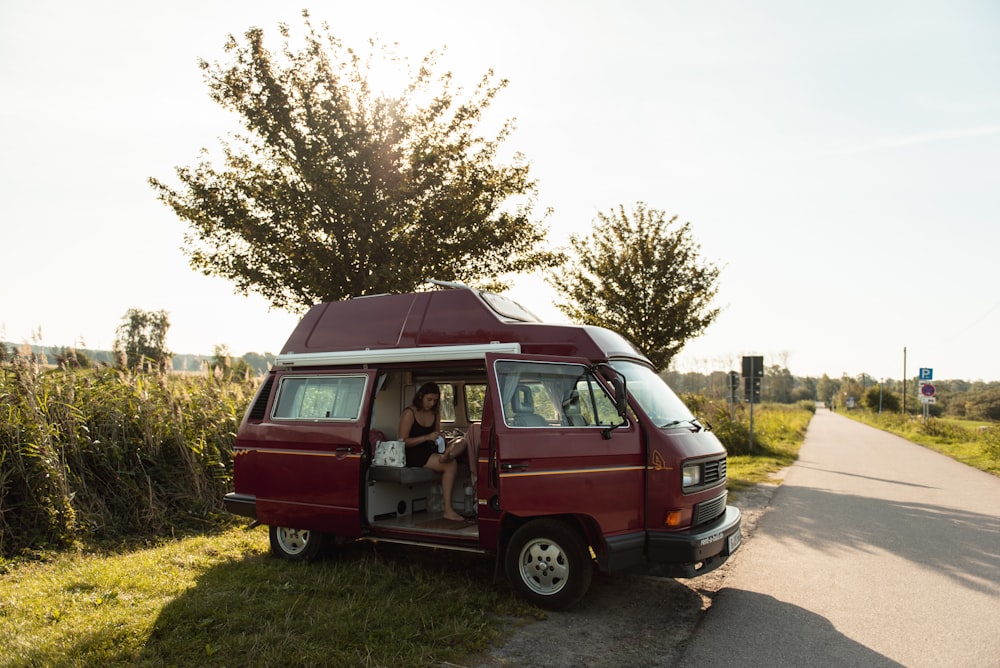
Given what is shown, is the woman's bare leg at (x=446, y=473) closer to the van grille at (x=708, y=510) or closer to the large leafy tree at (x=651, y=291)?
the van grille at (x=708, y=510)

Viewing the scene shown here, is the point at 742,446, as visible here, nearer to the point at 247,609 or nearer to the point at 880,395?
the point at 247,609

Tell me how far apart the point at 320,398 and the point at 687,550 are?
393 cm

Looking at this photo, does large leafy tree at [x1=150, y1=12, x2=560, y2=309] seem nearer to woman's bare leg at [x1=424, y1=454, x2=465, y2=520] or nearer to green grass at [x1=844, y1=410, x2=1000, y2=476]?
woman's bare leg at [x1=424, y1=454, x2=465, y2=520]

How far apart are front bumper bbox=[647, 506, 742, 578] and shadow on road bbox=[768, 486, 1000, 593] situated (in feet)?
8.77

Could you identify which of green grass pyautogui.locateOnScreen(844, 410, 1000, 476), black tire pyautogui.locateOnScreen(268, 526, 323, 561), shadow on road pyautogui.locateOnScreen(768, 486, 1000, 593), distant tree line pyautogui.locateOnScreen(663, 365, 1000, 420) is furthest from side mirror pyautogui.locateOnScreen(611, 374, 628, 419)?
distant tree line pyautogui.locateOnScreen(663, 365, 1000, 420)

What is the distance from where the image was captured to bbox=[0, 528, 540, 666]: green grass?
16.7ft

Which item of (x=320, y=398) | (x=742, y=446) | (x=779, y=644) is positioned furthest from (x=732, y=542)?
(x=742, y=446)

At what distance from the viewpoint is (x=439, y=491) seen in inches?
326

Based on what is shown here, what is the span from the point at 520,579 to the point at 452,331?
2.34 meters

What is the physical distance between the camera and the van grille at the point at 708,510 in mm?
6441

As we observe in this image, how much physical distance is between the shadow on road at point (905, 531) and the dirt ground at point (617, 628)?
242 centimetres

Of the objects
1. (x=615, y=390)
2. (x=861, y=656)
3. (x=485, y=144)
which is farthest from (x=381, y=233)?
(x=861, y=656)

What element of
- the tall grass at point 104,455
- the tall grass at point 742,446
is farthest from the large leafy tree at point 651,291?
the tall grass at point 104,455

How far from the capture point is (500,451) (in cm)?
632
